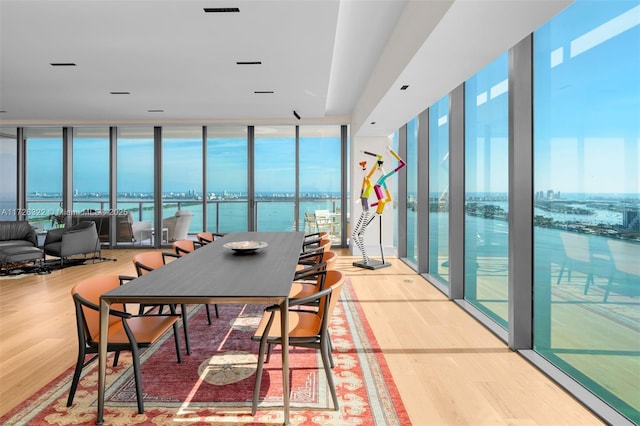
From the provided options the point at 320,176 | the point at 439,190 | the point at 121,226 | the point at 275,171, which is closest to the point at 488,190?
the point at 439,190

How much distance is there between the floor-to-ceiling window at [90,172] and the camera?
8492 millimetres

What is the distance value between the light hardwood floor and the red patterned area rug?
→ 6.8 inches

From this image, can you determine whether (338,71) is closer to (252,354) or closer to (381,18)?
(381,18)

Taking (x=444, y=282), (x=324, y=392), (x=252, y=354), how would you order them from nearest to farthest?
(x=324, y=392) < (x=252, y=354) < (x=444, y=282)

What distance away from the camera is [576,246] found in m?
2.44

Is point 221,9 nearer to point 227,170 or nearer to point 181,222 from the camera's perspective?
point 227,170

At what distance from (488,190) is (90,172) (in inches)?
332

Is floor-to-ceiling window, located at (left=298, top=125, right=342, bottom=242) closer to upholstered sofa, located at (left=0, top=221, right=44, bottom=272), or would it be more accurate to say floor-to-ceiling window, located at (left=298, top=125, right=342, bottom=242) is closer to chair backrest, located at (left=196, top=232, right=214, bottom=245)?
chair backrest, located at (left=196, top=232, right=214, bottom=245)

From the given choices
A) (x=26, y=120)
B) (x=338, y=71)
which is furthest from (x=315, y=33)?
(x=26, y=120)

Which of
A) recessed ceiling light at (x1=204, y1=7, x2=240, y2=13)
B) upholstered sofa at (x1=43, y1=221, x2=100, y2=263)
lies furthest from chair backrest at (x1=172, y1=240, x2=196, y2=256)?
upholstered sofa at (x1=43, y1=221, x2=100, y2=263)

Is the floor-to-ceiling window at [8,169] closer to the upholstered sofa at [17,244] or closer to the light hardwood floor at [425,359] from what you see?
the upholstered sofa at [17,244]

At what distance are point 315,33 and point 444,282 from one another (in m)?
3.57

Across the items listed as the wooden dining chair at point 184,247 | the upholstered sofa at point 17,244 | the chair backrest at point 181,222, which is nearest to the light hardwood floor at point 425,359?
the upholstered sofa at point 17,244

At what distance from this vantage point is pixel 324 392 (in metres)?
2.32
